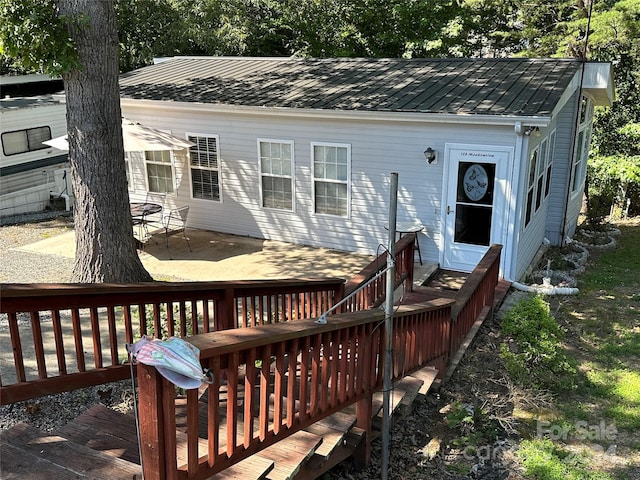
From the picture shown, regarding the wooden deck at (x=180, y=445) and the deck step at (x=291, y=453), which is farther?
the deck step at (x=291, y=453)

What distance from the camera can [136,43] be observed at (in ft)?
76.8

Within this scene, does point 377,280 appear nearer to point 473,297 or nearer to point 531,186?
point 473,297

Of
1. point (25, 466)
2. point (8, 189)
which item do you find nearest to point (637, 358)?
point (25, 466)

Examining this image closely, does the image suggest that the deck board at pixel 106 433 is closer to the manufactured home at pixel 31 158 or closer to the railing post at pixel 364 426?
the railing post at pixel 364 426

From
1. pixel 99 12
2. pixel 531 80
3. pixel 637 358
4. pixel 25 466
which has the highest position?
pixel 99 12

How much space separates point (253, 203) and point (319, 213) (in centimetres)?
139

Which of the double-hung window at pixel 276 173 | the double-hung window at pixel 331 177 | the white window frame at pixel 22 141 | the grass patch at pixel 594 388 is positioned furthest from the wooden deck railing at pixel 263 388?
the white window frame at pixel 22 141

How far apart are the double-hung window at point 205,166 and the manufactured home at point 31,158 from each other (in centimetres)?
495

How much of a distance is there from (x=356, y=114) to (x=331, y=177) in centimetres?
133

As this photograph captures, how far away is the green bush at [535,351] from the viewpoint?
6172mm

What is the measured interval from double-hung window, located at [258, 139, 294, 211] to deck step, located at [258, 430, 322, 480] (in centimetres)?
764

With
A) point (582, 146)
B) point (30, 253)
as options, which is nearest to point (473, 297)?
point (30, 253)

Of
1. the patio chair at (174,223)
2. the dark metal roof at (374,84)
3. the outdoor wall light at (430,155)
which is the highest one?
the dark metal roof at (374,84)

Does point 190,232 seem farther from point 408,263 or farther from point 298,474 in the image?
point 298,474
